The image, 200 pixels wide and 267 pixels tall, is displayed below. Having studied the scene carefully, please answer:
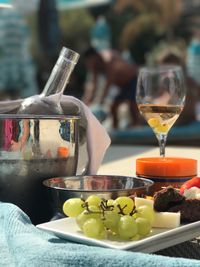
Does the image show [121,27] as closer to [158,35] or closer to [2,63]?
[158,35]

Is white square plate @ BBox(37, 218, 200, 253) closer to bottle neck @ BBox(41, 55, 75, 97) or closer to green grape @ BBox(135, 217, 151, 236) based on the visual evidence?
green grape @ BBox(135, 217, 151, 236)

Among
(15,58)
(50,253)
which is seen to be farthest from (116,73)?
(50,253)

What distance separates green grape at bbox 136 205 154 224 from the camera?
2.51ft

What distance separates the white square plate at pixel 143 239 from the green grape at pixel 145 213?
0.07 ft

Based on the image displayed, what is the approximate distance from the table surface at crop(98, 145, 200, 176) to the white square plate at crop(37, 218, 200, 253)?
0.53 meters

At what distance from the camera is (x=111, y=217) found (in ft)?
2.45

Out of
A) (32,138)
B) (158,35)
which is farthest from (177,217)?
(158,35)

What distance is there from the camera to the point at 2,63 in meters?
6.32

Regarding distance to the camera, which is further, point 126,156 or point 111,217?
point 126,156

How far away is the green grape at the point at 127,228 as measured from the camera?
2.38ft

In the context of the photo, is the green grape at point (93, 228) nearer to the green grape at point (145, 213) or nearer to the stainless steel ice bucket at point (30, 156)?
the green grape at point (145, 213)

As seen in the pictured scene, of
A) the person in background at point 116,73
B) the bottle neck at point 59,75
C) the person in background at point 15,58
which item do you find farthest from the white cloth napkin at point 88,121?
the person in background at point 116,73

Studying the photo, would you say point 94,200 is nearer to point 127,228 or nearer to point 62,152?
point 127,228

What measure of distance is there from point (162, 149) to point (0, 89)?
5.34m
